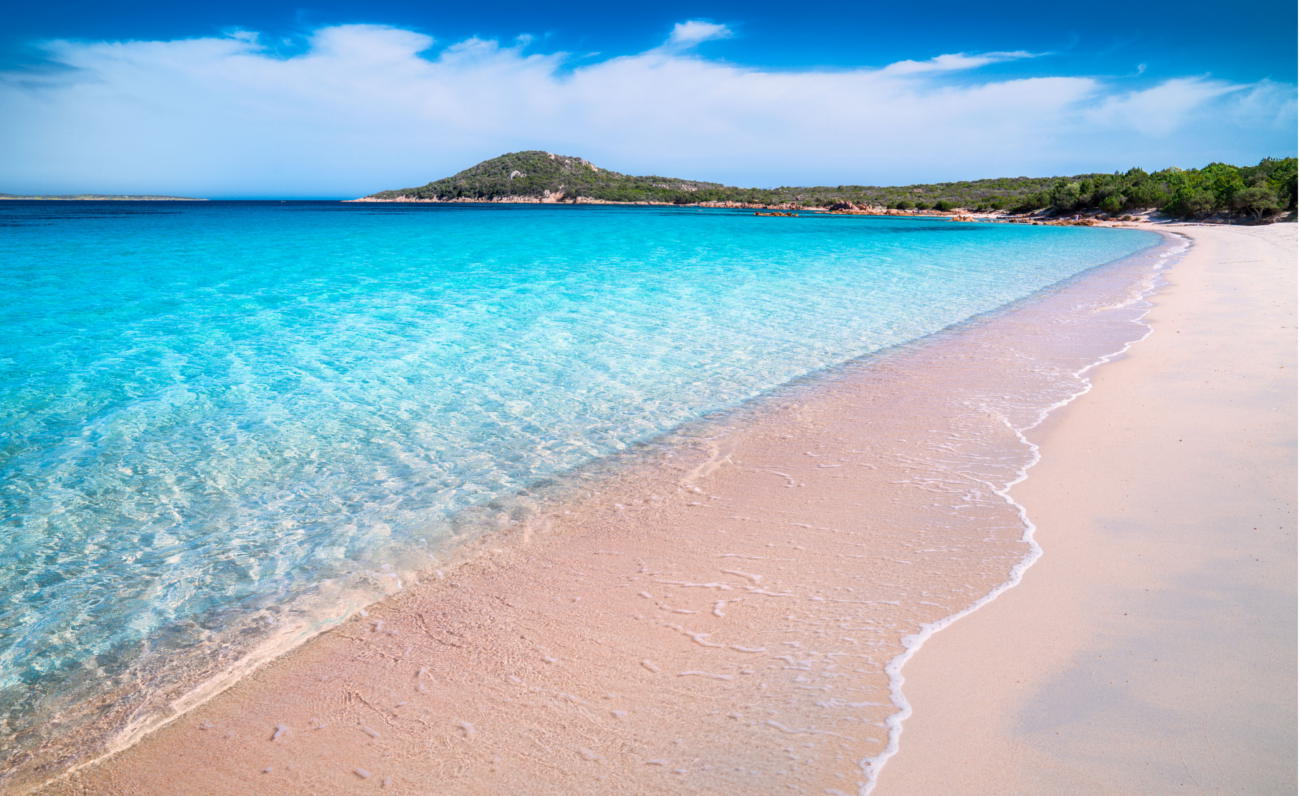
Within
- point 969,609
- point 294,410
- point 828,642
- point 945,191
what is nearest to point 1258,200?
point 969,609

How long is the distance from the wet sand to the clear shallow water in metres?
3.32

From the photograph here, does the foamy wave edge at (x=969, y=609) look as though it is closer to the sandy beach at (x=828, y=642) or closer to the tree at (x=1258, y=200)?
the sandy beach at (x=828, y=642)

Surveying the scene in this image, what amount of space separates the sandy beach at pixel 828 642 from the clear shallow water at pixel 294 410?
0.87m

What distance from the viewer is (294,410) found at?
299 inches

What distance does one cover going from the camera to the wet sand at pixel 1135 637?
2637 millimetres

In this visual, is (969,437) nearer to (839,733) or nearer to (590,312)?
(839,733)

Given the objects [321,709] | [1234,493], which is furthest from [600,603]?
[1234,493]

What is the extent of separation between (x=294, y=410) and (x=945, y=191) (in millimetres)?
132472

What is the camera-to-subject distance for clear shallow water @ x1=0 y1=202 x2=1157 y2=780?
407 cm

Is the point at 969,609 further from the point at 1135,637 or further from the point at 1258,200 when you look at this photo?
the point at 1258,200

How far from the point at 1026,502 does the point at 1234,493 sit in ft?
4.59

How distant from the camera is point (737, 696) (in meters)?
3.12

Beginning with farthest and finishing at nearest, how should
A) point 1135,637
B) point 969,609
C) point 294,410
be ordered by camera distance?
point 294,410 < point 969,609 < point 1135,637

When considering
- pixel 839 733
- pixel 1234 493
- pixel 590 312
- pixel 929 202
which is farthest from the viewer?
pixel 929 202
